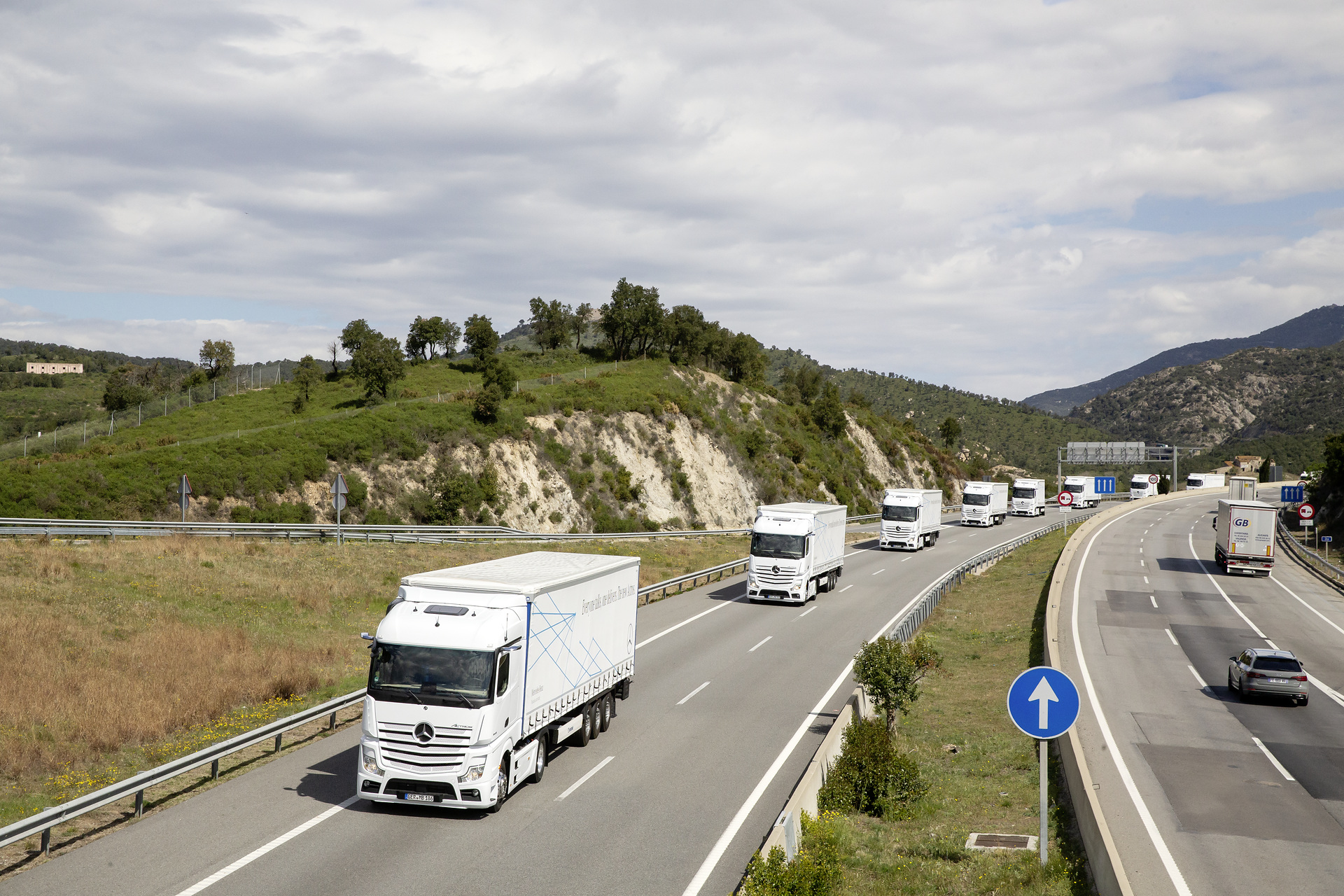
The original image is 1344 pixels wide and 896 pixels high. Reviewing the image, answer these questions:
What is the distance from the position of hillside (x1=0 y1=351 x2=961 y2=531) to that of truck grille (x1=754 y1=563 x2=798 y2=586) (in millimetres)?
30858

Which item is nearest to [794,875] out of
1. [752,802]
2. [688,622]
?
[752,802]

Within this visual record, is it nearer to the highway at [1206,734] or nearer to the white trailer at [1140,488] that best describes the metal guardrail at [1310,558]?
the highway at [1206,734]

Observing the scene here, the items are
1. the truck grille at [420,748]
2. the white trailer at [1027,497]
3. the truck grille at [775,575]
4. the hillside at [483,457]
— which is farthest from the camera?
the white trailer at [1027,497]

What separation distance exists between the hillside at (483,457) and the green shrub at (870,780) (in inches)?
1784

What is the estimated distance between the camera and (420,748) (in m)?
13.9

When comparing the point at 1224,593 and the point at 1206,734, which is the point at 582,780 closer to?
the point at 1206,734

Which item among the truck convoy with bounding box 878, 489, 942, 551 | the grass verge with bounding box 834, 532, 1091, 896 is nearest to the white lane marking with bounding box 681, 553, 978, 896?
the grass verge with bounding box 834, 532, 1091, 896

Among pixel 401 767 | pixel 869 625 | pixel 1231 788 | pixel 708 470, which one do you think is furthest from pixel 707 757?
pixel 708 470

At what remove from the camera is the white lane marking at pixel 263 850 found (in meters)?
11.2

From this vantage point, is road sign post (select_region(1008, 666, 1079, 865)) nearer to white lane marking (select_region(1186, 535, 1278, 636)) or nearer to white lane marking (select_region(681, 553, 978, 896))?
white lane marking (select_region(681, 553, 978, 896))

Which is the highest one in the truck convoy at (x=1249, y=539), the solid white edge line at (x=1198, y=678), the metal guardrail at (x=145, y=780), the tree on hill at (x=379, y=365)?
the tree on hill at (x=379, y=365)

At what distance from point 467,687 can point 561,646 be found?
2.75 meters

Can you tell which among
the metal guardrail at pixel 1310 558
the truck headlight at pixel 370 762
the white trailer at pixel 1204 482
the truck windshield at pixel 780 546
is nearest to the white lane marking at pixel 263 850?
the truck headlight at pixel 370 762

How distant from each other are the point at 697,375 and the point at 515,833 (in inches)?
3459
